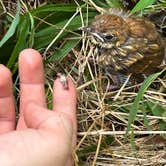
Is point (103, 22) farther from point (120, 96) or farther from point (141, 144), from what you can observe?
point (141, 144)

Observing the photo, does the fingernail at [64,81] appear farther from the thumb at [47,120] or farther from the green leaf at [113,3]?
the green leaf at [113,3]

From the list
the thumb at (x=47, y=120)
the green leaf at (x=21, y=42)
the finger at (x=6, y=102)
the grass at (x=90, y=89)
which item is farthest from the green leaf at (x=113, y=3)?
the thumb at (x=47, y=120)

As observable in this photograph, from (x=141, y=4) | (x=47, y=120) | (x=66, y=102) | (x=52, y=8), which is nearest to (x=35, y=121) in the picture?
(x=47, y=120)

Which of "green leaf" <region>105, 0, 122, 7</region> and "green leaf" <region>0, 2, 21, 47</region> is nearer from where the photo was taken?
"green leaf" <region>0, 2, 21, 47</region>

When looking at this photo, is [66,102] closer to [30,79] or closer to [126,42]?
[30,79]

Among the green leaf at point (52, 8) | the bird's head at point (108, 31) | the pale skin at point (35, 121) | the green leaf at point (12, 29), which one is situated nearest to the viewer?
the pale skin at point (35, 121)

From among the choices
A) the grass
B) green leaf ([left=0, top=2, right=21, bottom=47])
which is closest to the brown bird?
the grass

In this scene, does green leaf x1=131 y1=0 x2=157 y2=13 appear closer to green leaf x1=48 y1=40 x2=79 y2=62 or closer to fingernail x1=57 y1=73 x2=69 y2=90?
green leaf x1=48 y1=40 x2=79 y2=62
